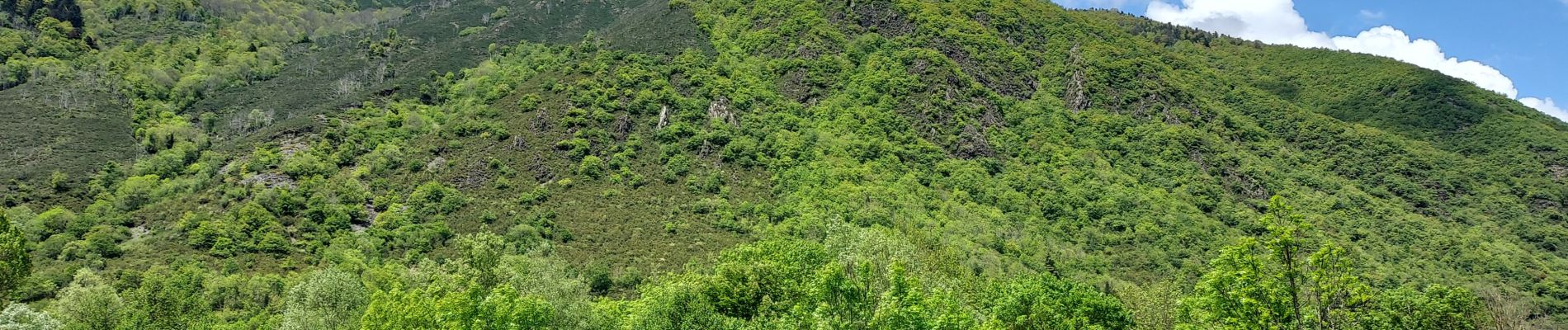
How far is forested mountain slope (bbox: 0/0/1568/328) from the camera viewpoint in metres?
57.6

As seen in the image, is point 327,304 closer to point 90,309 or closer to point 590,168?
point 90,309

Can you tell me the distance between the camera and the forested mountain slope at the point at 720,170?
57.6 metres

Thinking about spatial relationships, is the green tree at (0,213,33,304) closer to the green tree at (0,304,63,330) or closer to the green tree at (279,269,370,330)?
the green tree at (0,304,63,330)

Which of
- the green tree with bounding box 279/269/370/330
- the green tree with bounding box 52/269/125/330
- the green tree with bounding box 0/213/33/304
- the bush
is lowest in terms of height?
the green tree with bounding box 52/269/125/330

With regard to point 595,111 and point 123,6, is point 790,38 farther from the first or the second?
point 123,6

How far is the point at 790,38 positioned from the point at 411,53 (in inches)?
3289

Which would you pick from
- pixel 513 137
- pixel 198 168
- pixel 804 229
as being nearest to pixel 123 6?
pixel 198 168

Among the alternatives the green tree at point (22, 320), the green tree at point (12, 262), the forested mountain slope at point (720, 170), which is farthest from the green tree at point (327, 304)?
the green tree at point (12, 262)

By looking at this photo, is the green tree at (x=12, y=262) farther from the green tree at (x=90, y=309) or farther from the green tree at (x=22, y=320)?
the green tree at (x=22, y=320)

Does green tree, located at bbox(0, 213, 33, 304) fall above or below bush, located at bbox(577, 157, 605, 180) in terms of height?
above

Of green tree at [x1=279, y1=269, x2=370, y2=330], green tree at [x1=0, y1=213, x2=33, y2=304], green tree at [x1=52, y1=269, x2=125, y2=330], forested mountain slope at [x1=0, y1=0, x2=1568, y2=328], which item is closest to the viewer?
green tree at [x1=0, y1=213, x2=33, y2=304]

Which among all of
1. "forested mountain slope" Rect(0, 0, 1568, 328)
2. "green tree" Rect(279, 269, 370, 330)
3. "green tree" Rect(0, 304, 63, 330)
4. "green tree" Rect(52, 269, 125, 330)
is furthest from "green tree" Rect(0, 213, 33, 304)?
→ "green tree" Rect(279, 269, 370, 330)

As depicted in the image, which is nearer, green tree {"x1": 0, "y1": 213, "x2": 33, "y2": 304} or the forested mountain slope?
green tree {"x1": 0, "y1": 213, "x2": 33, "y2": 304}

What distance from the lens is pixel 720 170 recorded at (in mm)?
119875
